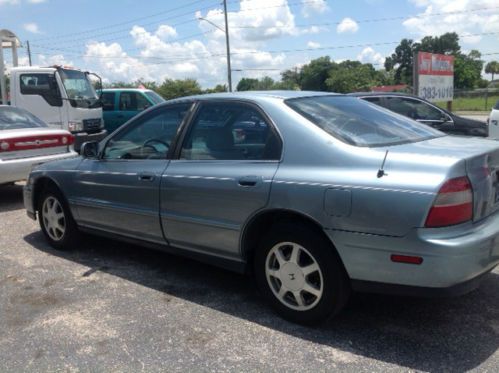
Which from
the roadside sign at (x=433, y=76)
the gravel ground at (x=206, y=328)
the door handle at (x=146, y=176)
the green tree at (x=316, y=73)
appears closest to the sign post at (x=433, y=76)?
the roadside sign at (x=433, y=76)

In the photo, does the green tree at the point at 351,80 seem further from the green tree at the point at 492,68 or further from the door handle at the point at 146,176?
the door handle at the point at 146,176

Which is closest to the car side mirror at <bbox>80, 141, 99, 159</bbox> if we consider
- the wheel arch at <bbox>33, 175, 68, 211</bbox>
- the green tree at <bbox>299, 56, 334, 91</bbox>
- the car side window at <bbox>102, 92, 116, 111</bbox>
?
the wheel arch at <bbox>33, 175, 68, 211</bbox>

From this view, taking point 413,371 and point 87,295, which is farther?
point 87,295

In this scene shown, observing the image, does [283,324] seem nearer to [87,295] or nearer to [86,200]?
[87,295]

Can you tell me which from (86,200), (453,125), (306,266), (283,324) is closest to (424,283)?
(306,266)

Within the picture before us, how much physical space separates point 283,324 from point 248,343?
1.10 feet

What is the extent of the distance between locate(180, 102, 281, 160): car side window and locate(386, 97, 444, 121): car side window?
21.2 feet

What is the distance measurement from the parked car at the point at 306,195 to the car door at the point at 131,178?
0.04 ft

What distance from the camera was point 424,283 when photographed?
2.95 meters

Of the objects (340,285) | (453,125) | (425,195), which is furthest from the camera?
(453,125)

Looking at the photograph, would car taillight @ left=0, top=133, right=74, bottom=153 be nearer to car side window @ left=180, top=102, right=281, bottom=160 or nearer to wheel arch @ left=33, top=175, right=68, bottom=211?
wheel arch @ left=33, top=175, right=68, bottom=211

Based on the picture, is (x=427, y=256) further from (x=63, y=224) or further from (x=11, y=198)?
(x=11, y=198)

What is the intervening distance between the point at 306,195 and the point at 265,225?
481mm

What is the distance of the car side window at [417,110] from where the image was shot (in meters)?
9.80
